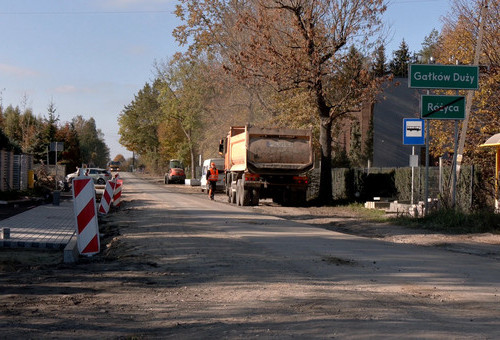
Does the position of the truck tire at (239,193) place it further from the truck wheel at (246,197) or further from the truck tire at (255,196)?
the truck tire at (255,196)

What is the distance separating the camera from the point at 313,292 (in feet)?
22.4

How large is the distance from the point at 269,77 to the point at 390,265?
17.6 meters

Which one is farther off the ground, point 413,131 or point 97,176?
point 413,131

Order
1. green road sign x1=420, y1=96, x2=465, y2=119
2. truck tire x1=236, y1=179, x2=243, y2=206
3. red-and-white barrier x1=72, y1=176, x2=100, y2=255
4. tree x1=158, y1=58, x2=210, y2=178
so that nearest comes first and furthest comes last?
red-and-white barrier x1=72, y1=176, x2=100, y2=255
green road sign x1=420, y1=96, x2=465, y2=119
truck tire x1=236, y1=179, x2=243, y2=206
tree x1=158, y1=58, x2=210, y2=178

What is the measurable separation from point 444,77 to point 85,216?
11690mm

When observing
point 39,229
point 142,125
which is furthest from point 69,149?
point 39,229

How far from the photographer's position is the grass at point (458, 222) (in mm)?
14711

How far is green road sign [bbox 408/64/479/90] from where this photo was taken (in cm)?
1691

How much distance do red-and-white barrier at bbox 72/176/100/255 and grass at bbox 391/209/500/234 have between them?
30.7ft

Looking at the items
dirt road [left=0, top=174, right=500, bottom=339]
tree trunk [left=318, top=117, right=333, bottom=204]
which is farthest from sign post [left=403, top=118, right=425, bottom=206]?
tree trunk [left=318, top=117, right=333, bottom=204]

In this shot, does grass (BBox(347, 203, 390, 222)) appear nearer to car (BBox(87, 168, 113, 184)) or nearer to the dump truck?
the dump truck

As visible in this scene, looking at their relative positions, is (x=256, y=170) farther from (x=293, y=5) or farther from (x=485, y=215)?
(x=485, y=215)

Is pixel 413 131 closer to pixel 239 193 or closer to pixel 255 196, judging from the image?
pixel 255 196

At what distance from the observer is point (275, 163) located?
25359 mm
